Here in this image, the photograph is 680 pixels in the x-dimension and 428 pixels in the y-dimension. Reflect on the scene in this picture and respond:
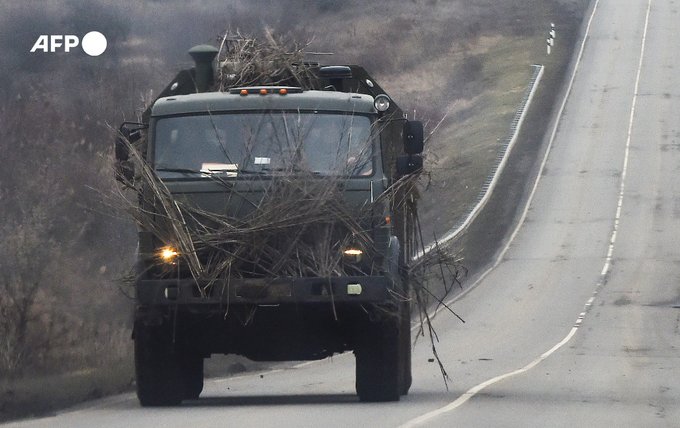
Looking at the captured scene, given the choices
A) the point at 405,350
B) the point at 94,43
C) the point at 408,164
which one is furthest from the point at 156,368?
the point at 94,43

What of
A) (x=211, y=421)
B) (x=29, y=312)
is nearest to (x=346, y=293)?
(x=211, y=421)

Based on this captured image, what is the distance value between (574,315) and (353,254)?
61.8ft

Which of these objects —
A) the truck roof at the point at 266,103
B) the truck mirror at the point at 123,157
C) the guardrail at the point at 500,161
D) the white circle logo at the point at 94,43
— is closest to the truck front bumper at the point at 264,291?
the truck mirror at the point at 123,157

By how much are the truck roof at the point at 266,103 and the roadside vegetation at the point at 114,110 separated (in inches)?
49.9

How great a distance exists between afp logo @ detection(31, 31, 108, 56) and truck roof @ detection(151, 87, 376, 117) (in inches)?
1493

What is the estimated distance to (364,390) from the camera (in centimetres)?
1480

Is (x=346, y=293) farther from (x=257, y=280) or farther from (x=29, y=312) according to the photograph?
(x=29, y=312)

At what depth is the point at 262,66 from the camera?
53.0 feet

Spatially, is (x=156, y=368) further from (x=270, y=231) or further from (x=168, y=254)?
(x=270, y=231)

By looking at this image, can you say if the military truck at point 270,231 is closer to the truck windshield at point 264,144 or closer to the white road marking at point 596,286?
the truck windshield at point 264,144

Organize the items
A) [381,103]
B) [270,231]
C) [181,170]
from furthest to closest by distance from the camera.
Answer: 1. [381,103]
2. [181,170]
3. [270,231]

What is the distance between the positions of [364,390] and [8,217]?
1157cm

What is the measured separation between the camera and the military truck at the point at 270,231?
13594mm

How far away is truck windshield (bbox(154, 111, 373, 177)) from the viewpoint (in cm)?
1426
